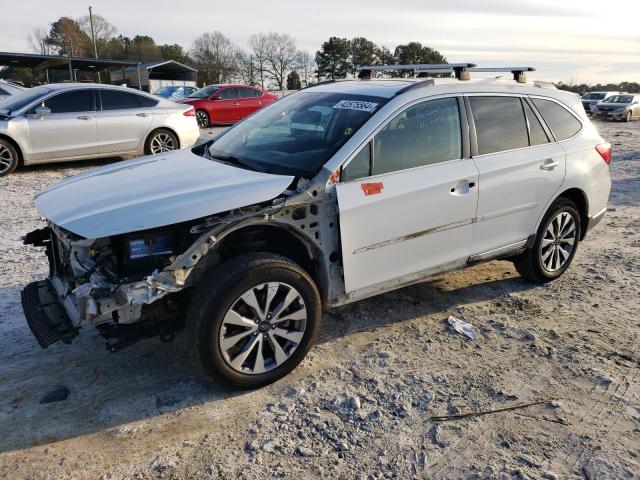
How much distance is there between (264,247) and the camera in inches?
142

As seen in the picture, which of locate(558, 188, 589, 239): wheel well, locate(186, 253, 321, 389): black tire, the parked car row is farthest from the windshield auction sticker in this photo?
the parked car row

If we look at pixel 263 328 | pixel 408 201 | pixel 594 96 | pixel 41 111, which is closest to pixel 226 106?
pixel 41 111

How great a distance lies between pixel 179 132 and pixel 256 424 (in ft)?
29.3

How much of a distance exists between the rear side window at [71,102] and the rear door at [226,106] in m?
8.62

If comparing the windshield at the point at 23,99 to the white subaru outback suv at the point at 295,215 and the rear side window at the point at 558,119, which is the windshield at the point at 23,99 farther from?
the rear side window at the point at 558,119

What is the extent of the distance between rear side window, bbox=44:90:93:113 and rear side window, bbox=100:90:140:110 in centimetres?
25

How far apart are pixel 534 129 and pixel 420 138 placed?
137 centimetres

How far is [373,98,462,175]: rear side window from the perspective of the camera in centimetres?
379

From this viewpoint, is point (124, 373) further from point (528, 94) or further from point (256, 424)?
point (528, 94)

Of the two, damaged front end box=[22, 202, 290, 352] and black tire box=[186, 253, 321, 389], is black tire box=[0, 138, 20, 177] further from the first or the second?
black tire box=[186, 253, 321, 389]

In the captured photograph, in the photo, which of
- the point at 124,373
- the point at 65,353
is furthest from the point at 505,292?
the point at 65,353

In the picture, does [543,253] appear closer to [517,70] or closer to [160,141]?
[517,70]

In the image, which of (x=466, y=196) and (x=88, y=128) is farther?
(x=88, y=128)

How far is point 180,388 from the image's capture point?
3.49 metres
